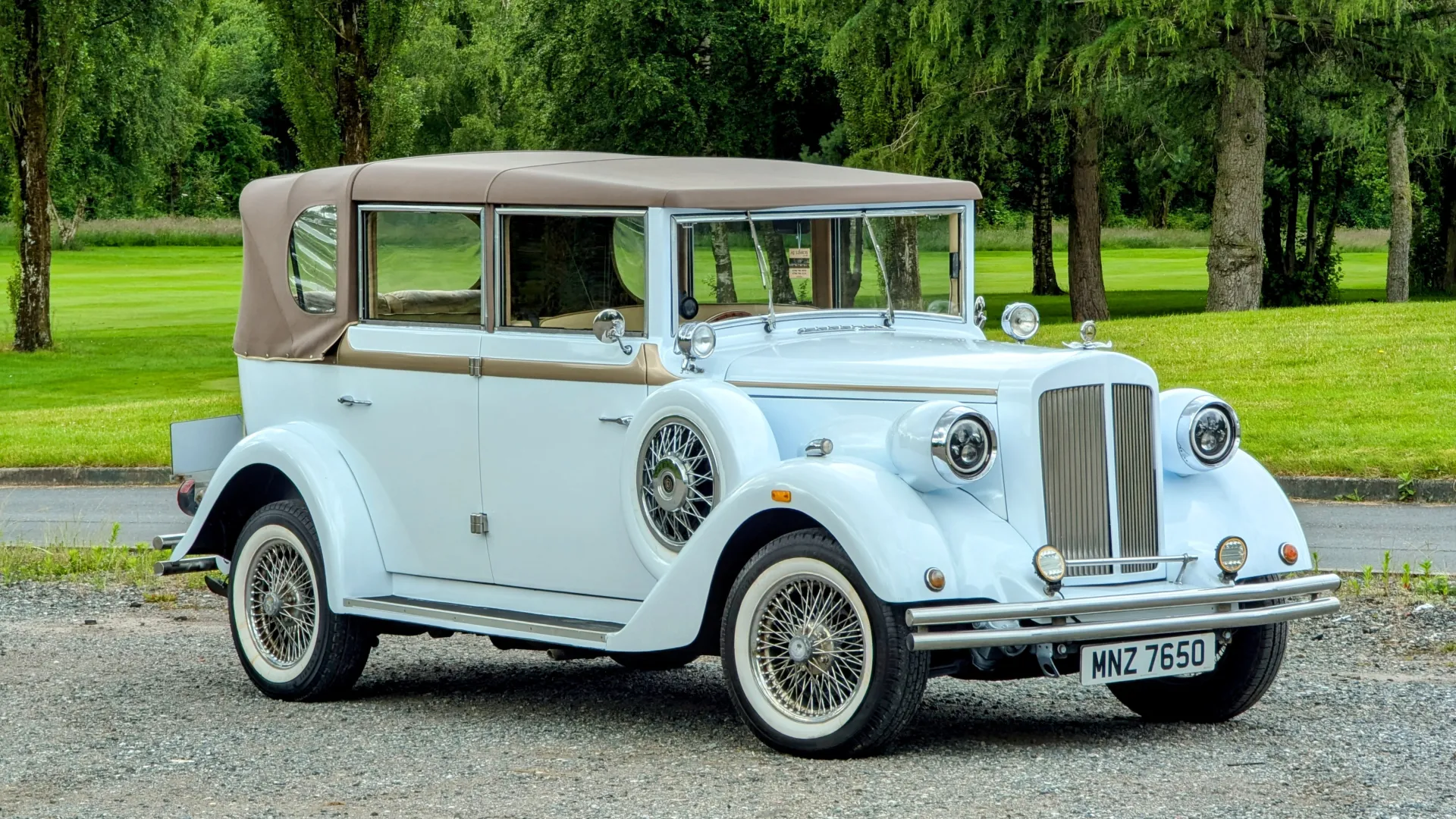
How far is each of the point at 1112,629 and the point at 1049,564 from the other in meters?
0.29

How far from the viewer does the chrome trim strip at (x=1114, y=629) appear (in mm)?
5566

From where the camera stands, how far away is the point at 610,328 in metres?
6.68

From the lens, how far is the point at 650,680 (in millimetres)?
7910

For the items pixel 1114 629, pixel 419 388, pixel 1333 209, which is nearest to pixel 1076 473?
pixel 1114 629

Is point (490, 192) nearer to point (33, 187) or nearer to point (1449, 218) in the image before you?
point (33, 187)

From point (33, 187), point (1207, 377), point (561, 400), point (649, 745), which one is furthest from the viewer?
point (33, 187)

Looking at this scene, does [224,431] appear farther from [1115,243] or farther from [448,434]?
[1115,243]

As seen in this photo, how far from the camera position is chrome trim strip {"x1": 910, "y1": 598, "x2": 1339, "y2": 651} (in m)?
5.57

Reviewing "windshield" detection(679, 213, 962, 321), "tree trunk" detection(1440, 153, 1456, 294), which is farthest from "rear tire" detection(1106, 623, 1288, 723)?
"tree trunk" detection(1440, 153, 1456, 294)

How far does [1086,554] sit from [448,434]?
266 centimetres

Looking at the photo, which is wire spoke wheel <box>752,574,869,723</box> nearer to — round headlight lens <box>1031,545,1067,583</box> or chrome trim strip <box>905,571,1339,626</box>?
chrome trim strip <box>905,571,1339,626</box>

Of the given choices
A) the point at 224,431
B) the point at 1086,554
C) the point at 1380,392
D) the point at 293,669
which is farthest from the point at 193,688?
the point at 1380,392

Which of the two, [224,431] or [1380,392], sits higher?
[224,431]

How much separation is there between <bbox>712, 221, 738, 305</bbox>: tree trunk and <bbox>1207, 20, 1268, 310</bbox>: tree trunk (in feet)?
68.2
